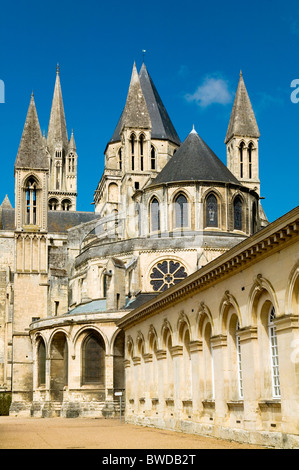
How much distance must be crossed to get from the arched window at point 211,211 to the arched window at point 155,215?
365cm

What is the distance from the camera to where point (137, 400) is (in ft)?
120

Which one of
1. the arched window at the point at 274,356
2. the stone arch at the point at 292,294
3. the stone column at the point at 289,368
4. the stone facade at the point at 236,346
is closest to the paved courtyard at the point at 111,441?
the stone facade at the point at 236,346

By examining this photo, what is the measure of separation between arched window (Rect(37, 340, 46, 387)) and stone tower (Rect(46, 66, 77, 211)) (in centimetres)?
7237

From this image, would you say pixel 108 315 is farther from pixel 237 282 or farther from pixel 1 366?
pixel 1 366

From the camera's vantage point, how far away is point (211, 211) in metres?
56.2

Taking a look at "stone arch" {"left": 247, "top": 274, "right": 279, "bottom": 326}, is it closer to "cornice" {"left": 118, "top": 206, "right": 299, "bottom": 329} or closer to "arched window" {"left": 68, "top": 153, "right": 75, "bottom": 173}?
"cornice" {"left": 118, "top": 206, "right": 299, "bottom": 329}

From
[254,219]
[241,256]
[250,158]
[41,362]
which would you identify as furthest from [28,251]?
[241,256]

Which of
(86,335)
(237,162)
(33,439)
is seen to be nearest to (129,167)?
(237,162)

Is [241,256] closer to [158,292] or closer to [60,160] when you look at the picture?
[158,292]

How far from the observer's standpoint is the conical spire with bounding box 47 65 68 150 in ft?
425

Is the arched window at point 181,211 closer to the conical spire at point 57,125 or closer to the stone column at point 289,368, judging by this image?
the stone column at point 289,368

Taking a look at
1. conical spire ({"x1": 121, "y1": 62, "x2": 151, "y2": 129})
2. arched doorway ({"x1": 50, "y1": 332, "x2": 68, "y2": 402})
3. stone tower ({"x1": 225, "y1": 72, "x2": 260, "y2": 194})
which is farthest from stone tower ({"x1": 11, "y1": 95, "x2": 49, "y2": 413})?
stone tower ({"x1": 225, "y1": 72, "x2": 260, "y2": 194})

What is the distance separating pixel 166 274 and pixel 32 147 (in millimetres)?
18604

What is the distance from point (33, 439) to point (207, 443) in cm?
707
